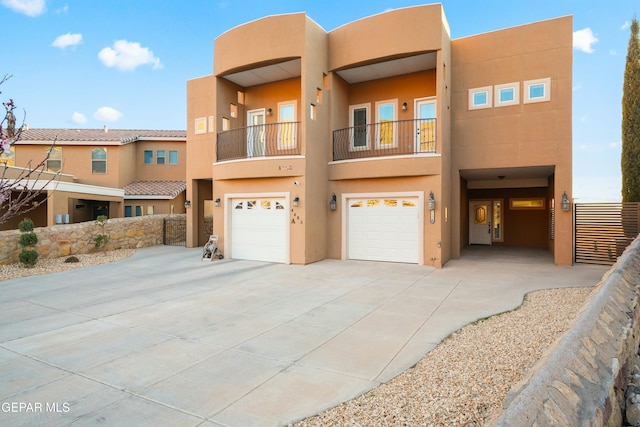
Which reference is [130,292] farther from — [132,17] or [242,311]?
[132,17]

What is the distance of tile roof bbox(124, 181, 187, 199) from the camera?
1941cm

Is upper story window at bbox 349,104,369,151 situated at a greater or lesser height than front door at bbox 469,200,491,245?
greater

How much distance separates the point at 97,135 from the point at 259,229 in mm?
16079

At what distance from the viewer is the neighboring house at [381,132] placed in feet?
34.1

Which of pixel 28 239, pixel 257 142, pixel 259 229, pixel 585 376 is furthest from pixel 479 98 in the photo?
pixel 28 239

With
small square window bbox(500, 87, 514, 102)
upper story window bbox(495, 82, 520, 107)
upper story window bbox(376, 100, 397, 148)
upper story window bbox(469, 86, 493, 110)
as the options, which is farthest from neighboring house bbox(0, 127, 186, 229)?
small square window bbox(500, 87, 514, 102)

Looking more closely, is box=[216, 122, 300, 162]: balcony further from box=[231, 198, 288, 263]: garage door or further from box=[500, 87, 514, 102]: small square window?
box=[500, 87, 514, 102]: small square window

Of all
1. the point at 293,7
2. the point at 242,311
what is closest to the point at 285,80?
the point at 293,7

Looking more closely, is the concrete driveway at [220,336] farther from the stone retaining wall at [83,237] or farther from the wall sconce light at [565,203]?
the stone retaining wall at [83,237]

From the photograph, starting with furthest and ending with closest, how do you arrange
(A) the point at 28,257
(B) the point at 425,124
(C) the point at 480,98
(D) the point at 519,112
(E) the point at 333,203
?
(B) the point at 425,124 < (E) the point at 333,203 < (C) the point at 480,98 < (D) the point at 519,112 < (A) the point at 28,257

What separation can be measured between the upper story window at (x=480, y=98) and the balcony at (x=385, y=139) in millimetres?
1457

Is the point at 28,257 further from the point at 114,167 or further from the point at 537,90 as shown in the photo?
the point at 537,90

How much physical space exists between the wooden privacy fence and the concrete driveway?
1.67 metres

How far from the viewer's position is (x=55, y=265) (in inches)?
411
